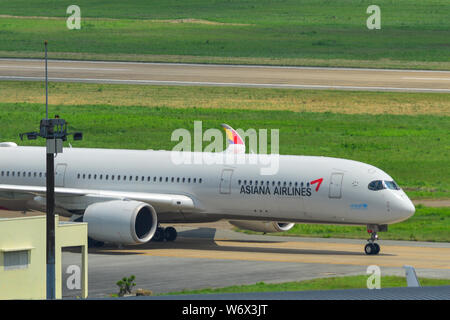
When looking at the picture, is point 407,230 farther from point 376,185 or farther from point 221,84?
point 221,84

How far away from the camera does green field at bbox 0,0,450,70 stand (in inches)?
4734

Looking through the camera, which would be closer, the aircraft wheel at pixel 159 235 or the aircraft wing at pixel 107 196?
the aircraft wing at pixel 107 196

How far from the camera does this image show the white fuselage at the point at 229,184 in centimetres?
4428

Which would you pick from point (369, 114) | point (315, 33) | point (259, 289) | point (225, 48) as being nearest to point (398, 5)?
point (315, 33)

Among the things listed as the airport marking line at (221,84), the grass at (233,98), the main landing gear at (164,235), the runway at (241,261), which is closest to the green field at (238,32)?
the airport marking line at (221,84)

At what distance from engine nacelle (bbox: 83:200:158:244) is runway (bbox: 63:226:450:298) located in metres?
0.71

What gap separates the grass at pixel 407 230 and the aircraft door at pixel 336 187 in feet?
20.9

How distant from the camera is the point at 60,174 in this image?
4984 cm

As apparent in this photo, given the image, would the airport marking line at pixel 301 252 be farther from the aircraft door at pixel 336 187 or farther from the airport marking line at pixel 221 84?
the airport marking line at pixel 221 84

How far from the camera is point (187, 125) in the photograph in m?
82.9

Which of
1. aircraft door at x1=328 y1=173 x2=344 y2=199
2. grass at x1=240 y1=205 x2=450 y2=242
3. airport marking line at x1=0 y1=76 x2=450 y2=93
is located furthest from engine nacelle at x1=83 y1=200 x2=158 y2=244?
airport marking line at x1=0 y1=76 x2=450 y2=93

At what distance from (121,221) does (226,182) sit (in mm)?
5161

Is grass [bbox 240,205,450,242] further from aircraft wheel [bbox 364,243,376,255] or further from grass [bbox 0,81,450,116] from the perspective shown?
grass [bbox 0,81,450,116]

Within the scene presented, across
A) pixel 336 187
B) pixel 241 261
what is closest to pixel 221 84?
pixel 336 187
